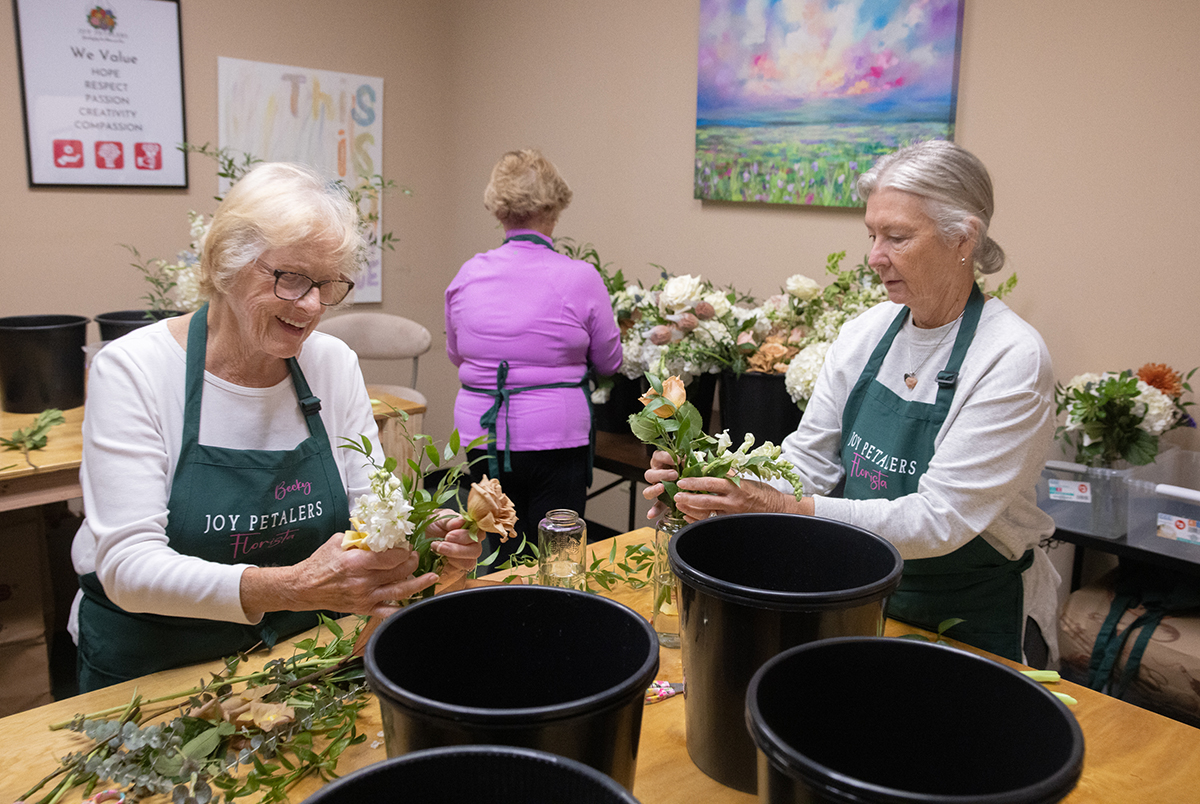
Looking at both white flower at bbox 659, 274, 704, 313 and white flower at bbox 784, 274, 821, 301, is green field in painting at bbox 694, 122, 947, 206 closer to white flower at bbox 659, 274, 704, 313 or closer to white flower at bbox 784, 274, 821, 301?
white flower at bbox 784, 274, 821, 301

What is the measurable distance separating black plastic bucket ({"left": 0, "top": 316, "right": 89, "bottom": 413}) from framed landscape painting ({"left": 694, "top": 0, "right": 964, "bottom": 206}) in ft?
8.16

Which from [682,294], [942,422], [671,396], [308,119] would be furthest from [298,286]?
[308,119]

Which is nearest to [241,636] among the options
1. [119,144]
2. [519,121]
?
[119,144]

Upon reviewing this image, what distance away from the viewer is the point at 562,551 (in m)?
1.52

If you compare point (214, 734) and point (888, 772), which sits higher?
point (888, 772)

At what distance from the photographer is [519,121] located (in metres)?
5.04

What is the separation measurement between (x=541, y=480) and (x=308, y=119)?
106 inches

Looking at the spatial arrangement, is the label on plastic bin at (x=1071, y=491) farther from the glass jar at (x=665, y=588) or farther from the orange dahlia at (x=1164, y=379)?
the glass jar at (x=665, y=588)

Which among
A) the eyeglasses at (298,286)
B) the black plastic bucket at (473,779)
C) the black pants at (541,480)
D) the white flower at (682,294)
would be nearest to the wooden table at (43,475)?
the black pants at (541,480)

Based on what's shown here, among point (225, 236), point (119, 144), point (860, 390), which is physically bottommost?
point (860, 390)

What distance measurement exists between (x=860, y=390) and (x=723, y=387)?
4.09 ft

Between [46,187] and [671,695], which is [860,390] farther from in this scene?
[46,187]

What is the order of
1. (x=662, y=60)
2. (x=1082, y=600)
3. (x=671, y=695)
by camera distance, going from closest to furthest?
(x=671, y=695) < (x=1082, y=600) < (x=662, y=60)

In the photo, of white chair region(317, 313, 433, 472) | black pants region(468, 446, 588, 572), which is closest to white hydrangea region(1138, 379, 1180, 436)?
black pants region(468, 446, 588, 572)
